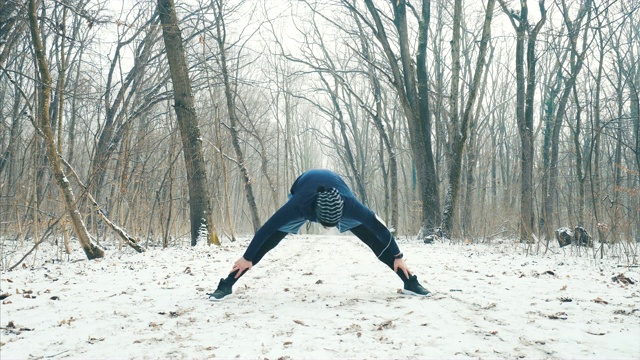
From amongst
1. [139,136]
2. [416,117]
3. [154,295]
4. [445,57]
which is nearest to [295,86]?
[445,57]

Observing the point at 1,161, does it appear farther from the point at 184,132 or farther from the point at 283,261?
the point at 283,261

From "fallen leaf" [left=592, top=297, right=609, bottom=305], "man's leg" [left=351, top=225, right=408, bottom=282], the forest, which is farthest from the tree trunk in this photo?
"fallen leaf" [left=592, top=297, right=609, bottom=305]

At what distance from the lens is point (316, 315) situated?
10.4ft

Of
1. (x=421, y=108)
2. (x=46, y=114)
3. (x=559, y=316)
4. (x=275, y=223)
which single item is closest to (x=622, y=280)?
(x=559, y=316)

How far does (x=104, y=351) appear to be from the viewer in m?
2.37

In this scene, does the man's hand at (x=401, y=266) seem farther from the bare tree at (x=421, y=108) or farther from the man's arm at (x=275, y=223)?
the bare tree at (x=421, y=108)

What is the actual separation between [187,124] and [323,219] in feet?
20.4

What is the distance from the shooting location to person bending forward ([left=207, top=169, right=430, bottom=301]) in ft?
11.2

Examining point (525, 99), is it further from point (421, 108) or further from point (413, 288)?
point (413, 288)

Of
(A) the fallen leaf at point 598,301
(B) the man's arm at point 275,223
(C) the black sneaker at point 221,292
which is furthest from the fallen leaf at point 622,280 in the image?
(C) the black sneaker at point 221,292

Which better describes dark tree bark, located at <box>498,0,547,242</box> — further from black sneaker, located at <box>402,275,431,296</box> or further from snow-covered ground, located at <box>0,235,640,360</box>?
black sneaker, located at <box>402,275,431,296</box>

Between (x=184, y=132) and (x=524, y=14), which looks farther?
(x=524, y=14)

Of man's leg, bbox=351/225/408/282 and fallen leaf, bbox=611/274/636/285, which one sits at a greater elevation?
man's leg, bbox=351/225/408/282

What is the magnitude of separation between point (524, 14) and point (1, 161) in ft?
45.1
